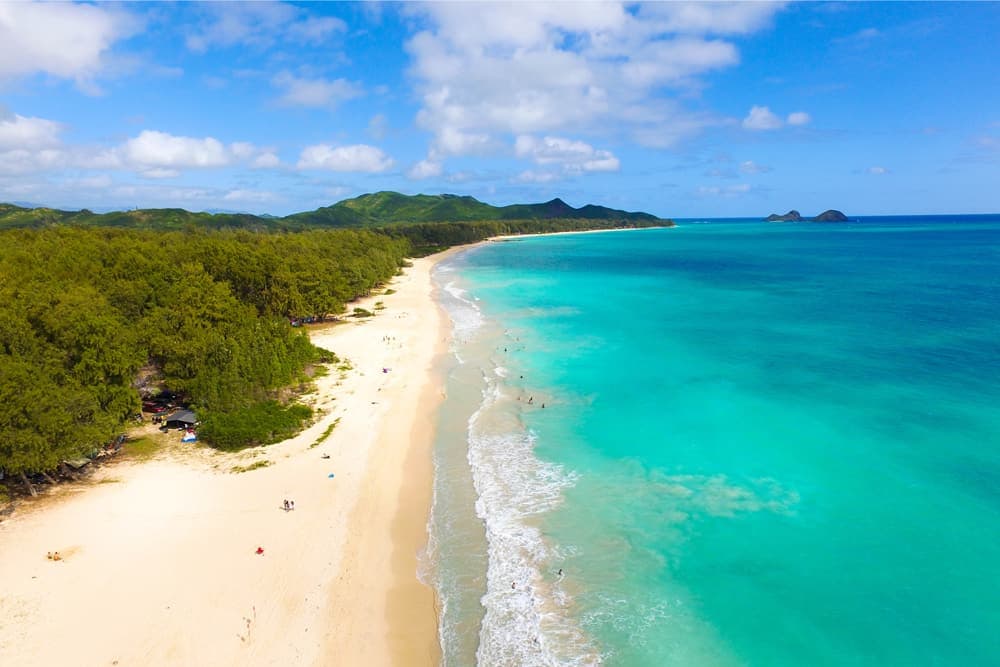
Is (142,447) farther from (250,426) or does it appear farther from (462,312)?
(462,312)

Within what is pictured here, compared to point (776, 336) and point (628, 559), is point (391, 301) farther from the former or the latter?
point (628, 559)

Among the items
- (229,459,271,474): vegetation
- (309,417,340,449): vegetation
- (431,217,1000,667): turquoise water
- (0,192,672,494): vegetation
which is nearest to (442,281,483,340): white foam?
(431,217,1000,667): turquoise water

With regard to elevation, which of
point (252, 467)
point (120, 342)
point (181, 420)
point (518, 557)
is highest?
point (120, 342)

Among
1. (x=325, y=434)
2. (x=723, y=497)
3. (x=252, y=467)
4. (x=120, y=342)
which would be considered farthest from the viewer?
(x=325, y=434)

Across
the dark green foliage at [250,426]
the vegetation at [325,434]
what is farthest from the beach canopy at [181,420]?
the vegetation at [325,434]

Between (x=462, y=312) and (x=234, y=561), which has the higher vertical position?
(x=462, y=312)

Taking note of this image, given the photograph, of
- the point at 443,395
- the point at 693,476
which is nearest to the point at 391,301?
the point at 443,395

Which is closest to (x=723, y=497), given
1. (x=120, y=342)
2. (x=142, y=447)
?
(x=142, y=447)
